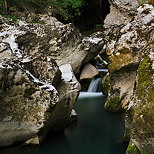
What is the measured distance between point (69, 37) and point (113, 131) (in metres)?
5.31

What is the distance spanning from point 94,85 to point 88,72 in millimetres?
778

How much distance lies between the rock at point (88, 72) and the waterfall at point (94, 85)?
28 centimetres

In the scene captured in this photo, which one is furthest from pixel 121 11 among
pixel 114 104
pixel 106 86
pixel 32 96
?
pixel 32 96

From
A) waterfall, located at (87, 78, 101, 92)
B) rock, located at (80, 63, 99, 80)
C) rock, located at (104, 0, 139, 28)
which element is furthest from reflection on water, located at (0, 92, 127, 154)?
rock, located at (104, 0, 139, 28)

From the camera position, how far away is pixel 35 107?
5.16 meters

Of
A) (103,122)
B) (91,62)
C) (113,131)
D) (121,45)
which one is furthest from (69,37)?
(113,131)

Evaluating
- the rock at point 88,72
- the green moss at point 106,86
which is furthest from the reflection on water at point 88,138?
the rock at point 88,72

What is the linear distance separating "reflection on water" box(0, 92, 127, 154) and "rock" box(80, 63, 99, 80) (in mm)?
3511

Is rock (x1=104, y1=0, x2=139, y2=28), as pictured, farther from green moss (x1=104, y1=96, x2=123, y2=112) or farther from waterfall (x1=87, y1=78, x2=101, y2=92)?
green moss (x1=104, y1=96, x2=123, y2=112)

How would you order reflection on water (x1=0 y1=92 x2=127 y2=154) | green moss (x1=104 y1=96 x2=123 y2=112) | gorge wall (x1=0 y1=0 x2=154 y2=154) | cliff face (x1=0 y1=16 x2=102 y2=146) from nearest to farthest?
gorge wall (x1=0 y1=0 x2=154 y2=154) → cliff face (x1=0 y1=16 x2=102 y2=146) → reflection on water (x1=0 y1=92 x2=127 y2=154) → green moss (x1=104 y1=96 x2=123 y2=112)

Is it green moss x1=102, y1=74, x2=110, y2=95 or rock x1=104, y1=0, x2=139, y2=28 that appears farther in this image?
rock x1=104, y1=0, x2=139, y2=28

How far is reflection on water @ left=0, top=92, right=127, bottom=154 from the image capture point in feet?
18.2

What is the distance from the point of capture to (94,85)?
11781 millimetres

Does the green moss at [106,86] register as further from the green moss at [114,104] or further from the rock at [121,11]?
the rock at [121,11]
